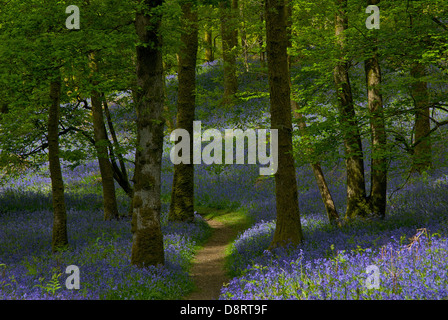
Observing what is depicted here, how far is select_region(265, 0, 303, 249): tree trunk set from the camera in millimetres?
9656

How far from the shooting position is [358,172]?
11680 mm

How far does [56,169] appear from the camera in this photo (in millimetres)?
11047

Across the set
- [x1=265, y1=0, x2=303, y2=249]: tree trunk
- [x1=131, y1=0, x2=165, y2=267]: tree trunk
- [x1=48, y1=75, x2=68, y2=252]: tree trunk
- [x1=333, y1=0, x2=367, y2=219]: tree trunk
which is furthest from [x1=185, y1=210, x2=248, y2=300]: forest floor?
[x1=333, y1=0, x2=367, y2=219]: tree trunk

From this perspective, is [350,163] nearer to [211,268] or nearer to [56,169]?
[211,268]

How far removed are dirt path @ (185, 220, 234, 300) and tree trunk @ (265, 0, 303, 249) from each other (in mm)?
1773

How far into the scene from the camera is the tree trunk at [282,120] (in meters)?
9.66

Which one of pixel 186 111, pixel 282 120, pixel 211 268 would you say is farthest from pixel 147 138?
pixel 186 111

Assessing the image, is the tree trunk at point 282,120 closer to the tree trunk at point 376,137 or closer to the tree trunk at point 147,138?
the tree trunk at point 376,137

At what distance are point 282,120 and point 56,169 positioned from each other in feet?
21.0

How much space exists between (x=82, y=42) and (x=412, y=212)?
9175 mm

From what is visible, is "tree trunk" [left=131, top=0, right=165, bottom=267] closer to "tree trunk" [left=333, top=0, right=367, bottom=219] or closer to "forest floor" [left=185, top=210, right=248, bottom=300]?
"forest floor" [left=185, top=210, right=248, bottom=300]

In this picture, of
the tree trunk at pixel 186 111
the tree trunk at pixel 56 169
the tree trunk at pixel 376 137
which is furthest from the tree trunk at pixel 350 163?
the tree trunk at pixel 56 169
